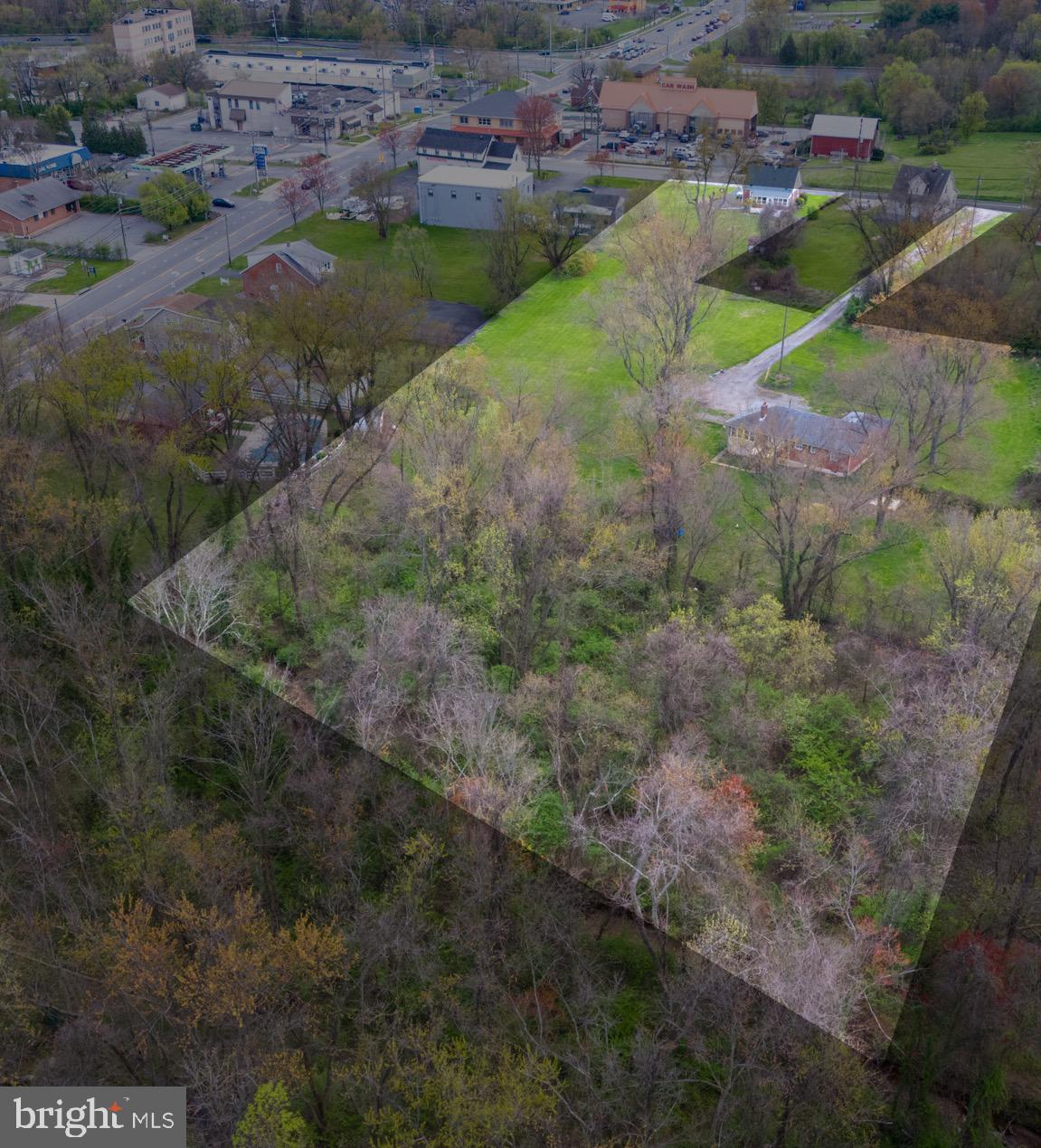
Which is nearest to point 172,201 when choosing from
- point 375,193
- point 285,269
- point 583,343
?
point 375,193

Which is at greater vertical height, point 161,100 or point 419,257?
point 161,100

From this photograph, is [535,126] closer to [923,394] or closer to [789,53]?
[789,53]

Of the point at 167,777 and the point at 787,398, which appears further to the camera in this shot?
the point at 787,398

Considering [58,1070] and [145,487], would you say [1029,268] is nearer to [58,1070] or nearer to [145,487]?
[145,487]

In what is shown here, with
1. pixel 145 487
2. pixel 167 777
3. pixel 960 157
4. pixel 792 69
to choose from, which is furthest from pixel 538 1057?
pixel 792 69

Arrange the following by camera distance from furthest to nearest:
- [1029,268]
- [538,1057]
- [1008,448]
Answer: [1029,268], [1008,448], [538,1057]
